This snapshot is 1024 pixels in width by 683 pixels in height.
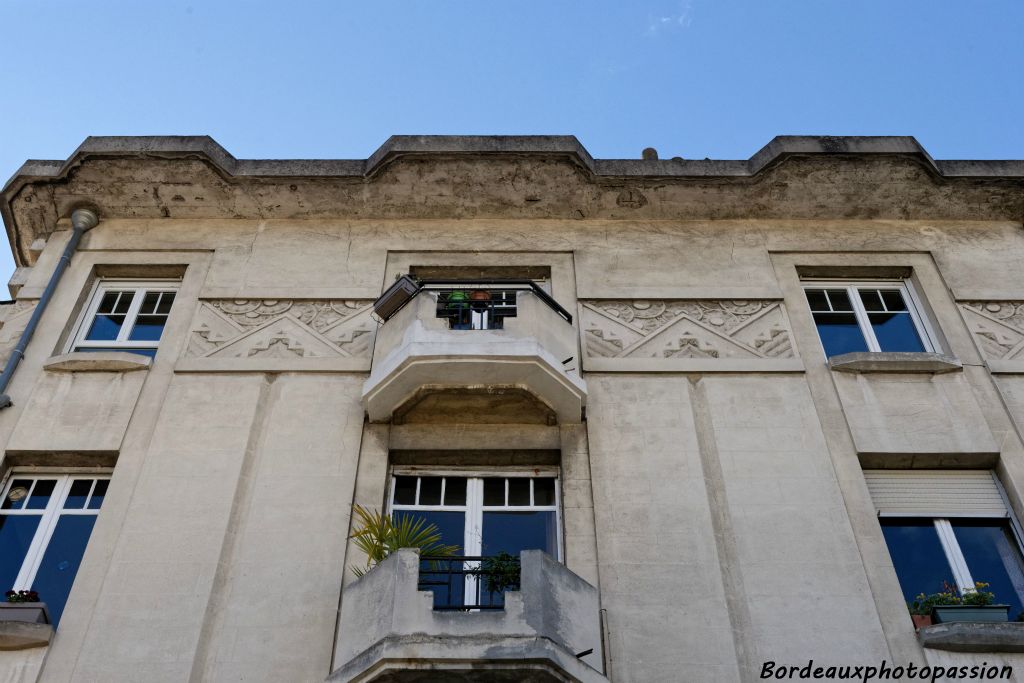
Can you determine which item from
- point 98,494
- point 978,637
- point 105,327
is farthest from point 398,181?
point 978,637

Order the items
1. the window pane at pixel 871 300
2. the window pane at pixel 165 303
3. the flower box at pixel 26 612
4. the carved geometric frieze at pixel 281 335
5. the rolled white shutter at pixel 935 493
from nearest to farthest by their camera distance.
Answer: the flower box at pixel 26 612 → the rolled white shutter at pixel 935 493 → the carved geometric frieze at pixel 281 335 → the window pane at pixel 165 303 → the window pane at pixel 871 300

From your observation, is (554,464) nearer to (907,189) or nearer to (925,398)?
(925,398)

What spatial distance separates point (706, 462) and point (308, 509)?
4225mm

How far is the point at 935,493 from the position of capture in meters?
10.8

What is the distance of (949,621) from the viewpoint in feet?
30.8

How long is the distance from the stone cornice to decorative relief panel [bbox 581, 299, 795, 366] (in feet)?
6.07

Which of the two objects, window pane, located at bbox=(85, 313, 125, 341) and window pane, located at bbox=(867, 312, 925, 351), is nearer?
window pane, located at bbox=(867, 312, 925, 351)

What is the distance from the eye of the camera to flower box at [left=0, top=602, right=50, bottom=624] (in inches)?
364

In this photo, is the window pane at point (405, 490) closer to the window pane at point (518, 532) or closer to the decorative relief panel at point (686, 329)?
the window pane at point (518, 532)

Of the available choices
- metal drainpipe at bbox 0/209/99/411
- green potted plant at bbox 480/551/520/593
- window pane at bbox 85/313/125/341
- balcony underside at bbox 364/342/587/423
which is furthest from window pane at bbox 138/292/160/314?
green potted plant at bbox 480/551/520/593

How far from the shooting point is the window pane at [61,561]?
9.83 meters

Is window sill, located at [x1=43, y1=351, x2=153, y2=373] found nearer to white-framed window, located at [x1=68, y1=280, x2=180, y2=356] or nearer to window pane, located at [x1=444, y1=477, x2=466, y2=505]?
white-framed window, located at [x1=68, y1=280, x2=180, y2=356]

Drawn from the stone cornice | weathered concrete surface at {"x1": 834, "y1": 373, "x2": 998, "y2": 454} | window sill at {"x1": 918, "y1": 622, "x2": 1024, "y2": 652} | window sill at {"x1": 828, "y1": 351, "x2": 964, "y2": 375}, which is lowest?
window sill at {"x1": 918, "y1": 622, "x2": 1024, "y2": 652}

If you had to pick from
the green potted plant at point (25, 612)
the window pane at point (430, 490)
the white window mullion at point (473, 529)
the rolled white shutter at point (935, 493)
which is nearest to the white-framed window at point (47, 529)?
the green potted plant at point (25, 612)
